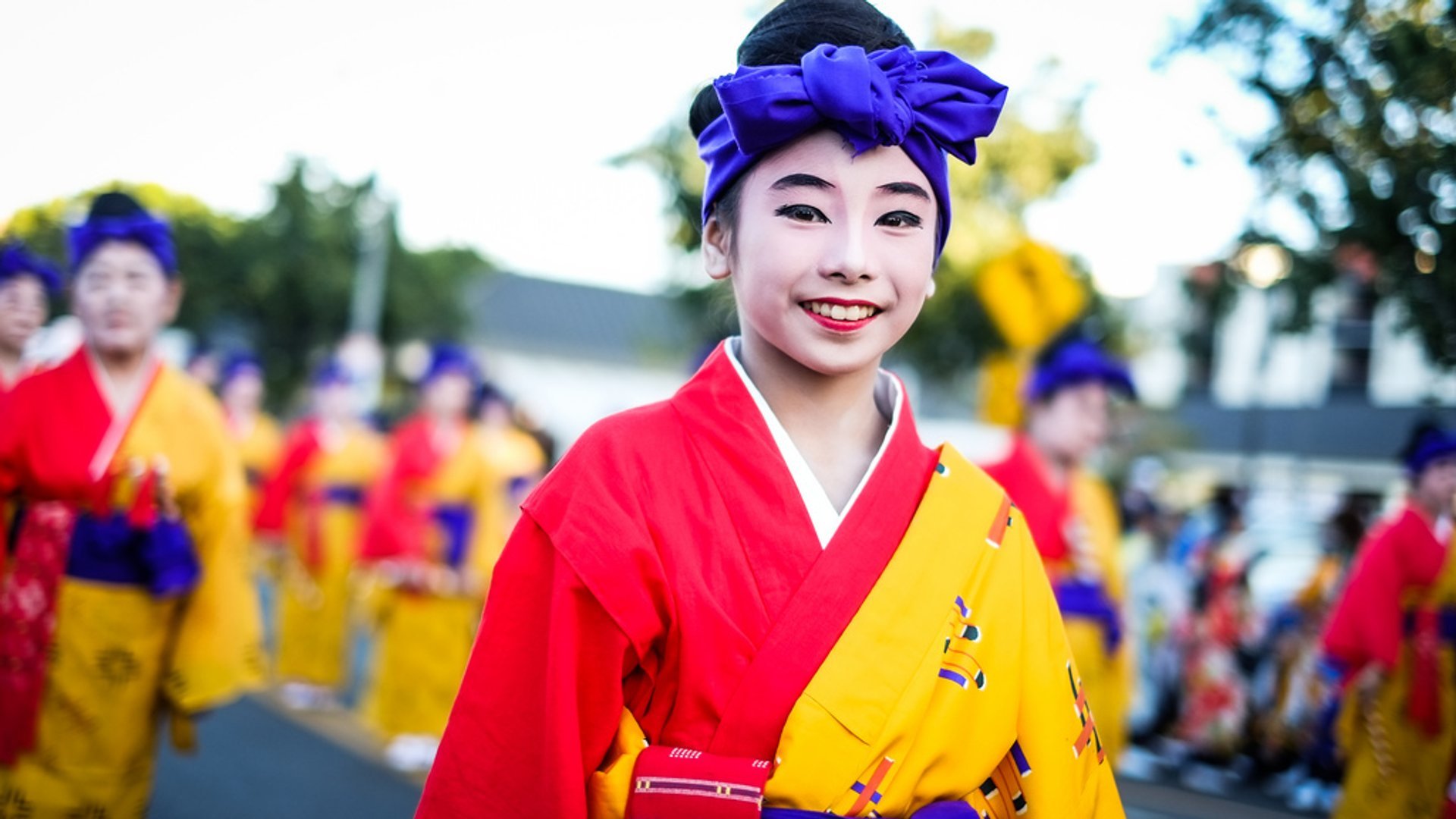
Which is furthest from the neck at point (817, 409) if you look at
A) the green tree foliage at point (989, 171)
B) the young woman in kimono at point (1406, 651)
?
the green tree foliage at point (989, 171)

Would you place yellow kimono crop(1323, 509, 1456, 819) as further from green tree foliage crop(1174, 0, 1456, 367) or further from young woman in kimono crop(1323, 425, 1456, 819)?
green tree foliage crop(1174, 0, 1456, 367)

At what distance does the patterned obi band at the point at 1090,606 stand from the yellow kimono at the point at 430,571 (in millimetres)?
3531

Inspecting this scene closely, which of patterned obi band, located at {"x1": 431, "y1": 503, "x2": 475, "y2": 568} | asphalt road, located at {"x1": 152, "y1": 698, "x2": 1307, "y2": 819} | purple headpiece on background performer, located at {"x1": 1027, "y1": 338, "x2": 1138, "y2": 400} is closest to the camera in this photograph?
purple headpiece on background performer, located at {"x1": 1027, "y1": 338, "x2": 1138, "y2": 400}

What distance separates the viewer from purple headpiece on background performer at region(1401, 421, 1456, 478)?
198 inches

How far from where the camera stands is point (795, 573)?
191 cm

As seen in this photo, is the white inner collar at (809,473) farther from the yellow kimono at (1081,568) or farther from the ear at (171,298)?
the yellow kimono at (1081,568)

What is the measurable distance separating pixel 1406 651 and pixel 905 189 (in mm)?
3842

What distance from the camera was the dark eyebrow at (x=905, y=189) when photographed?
195 centimetres

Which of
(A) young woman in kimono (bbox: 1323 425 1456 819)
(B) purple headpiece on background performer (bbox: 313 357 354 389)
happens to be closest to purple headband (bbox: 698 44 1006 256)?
(A) young woman in kimono (bbox: 1323 425 1456 819)

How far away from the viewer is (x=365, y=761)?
7305 mm

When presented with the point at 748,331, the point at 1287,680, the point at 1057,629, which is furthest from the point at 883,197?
the point at 1287,680

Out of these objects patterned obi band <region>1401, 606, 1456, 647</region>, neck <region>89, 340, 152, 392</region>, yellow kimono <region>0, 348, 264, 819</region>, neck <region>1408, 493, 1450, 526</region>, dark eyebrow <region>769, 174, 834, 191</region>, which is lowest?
yellow kimono <region>0, 348, 264, 819</region>

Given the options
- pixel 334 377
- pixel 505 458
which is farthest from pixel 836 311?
pixel 334 377

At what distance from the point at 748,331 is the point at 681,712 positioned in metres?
0.63
